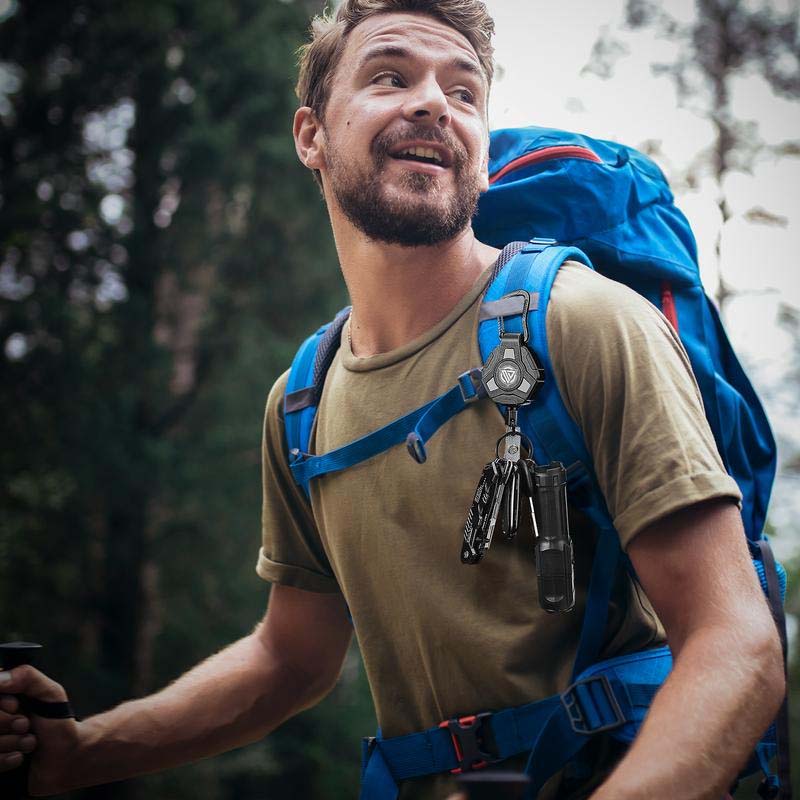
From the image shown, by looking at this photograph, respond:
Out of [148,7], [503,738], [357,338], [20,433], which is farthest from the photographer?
[148,7]

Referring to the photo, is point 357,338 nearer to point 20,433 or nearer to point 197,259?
point 20,433

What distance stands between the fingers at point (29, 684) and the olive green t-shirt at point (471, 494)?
0.66 m

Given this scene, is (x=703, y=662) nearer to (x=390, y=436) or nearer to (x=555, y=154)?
(x=390, y=436)

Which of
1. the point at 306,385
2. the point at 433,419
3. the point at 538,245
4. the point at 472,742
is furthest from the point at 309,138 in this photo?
the point at 472,742

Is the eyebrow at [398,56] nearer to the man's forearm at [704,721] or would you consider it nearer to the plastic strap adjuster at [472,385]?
the plastic strap adjuster at [472,385]

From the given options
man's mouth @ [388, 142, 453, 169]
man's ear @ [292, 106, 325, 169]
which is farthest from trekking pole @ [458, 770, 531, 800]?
man's ear @ [292, 106, 325, 169]

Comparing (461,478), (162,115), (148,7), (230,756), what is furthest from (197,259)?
(461,478)

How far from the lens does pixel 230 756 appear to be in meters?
8.20

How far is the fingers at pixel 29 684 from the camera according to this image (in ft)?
7.01

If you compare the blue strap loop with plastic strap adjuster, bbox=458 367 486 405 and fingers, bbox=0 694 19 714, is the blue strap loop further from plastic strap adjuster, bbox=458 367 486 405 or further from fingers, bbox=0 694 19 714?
fingers, bbox=0 694 19 714

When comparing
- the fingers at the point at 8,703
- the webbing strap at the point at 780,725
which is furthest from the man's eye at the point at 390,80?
the fingers at the point at 8,703

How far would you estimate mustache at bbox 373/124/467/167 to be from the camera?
7.45ft

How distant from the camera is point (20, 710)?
85.9 inches

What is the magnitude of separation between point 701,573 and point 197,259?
24.6 ft
